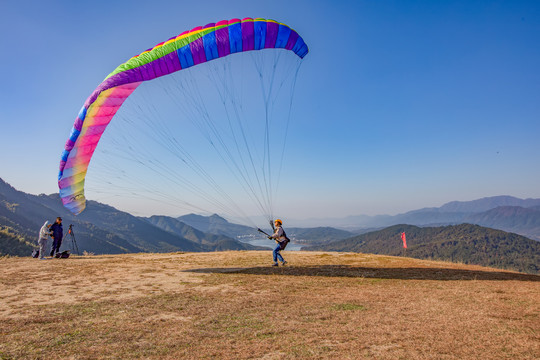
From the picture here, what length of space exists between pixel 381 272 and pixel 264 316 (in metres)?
8.35

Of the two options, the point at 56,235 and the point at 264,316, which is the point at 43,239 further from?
the point at 264,316

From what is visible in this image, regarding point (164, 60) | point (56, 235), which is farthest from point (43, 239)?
point (164, 60)

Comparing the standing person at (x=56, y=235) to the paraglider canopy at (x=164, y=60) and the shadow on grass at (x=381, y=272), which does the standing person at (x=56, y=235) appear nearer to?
the paraglider canopy at (x=164, y=60)

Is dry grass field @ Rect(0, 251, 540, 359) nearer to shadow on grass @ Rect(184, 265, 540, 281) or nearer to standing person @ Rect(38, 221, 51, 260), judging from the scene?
shadow on grass @ Rect(184, 265, 540, 281)

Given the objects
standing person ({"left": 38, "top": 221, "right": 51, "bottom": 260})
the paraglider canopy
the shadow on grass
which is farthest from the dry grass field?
the paraglider canopy

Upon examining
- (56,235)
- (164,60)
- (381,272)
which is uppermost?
(164,60)

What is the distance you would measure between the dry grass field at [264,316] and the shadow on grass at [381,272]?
0.24 meters

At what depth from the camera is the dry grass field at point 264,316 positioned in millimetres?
4758

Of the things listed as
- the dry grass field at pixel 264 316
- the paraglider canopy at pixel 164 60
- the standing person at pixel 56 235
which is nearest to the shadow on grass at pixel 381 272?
the dry grass field at pixel 264 316

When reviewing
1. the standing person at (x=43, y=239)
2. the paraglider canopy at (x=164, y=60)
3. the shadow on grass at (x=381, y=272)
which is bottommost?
the shadow on grass at (x=381, y=272)

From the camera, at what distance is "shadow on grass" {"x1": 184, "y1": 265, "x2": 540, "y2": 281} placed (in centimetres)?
1188

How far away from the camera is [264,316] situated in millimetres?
6609

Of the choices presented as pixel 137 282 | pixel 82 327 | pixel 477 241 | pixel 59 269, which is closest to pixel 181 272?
pixel 137 282

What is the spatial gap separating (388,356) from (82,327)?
5895mm
